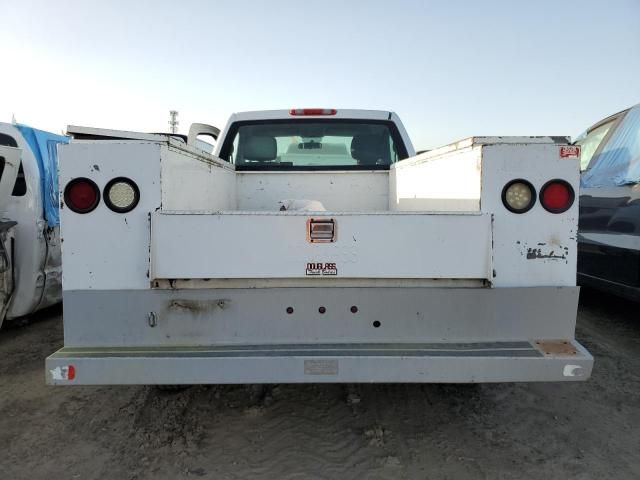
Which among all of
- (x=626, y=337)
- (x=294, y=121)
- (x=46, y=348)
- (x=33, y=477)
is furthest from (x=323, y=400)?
(x=626, y=337)

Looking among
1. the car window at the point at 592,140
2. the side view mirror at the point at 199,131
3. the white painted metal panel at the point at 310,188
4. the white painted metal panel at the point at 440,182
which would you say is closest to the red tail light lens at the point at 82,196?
the white painted metal panel at the point at 440,182

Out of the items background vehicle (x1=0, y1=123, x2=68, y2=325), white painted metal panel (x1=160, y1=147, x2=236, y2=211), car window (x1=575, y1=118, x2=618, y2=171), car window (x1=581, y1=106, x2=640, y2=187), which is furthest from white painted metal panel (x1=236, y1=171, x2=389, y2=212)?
car window (x1=575, y1=118, x2=618, y2=171)

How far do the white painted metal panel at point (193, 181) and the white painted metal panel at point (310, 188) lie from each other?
1.00 ft

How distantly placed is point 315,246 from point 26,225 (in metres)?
3.84

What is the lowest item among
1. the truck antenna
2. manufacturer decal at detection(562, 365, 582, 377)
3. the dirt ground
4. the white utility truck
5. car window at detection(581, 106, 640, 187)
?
the dirt ground

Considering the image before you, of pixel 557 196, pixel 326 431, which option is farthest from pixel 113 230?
pixel 557 196

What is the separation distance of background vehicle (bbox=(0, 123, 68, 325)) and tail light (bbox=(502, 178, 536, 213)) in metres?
4.31

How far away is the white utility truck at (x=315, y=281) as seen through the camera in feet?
7.79

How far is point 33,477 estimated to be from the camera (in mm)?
2586

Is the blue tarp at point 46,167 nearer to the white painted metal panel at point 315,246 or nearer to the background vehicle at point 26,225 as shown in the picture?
the background vehicle at point 26,225

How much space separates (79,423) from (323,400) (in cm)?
166

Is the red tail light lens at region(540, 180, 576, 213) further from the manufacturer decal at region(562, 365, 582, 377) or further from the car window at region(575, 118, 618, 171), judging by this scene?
the car window at region(575, 118, 618, 171)

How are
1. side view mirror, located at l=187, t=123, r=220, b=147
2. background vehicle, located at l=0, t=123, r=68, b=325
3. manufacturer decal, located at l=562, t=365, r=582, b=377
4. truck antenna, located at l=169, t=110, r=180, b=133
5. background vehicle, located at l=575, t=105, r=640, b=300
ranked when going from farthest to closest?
1. truck antenna, located at l=169, t=110, r=180, b=133
2. side view mirror, located at l=187, t=123, r=220, b=147
3. background vehicle, located at l=0, t=123, r=68, b=325
4. background vehicle, located at l=575, t=105, r=640, b=300
5. manufacturer decal, located at l=562, t=365, r=582, b=377

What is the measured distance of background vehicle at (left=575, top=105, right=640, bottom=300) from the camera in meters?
4.46
